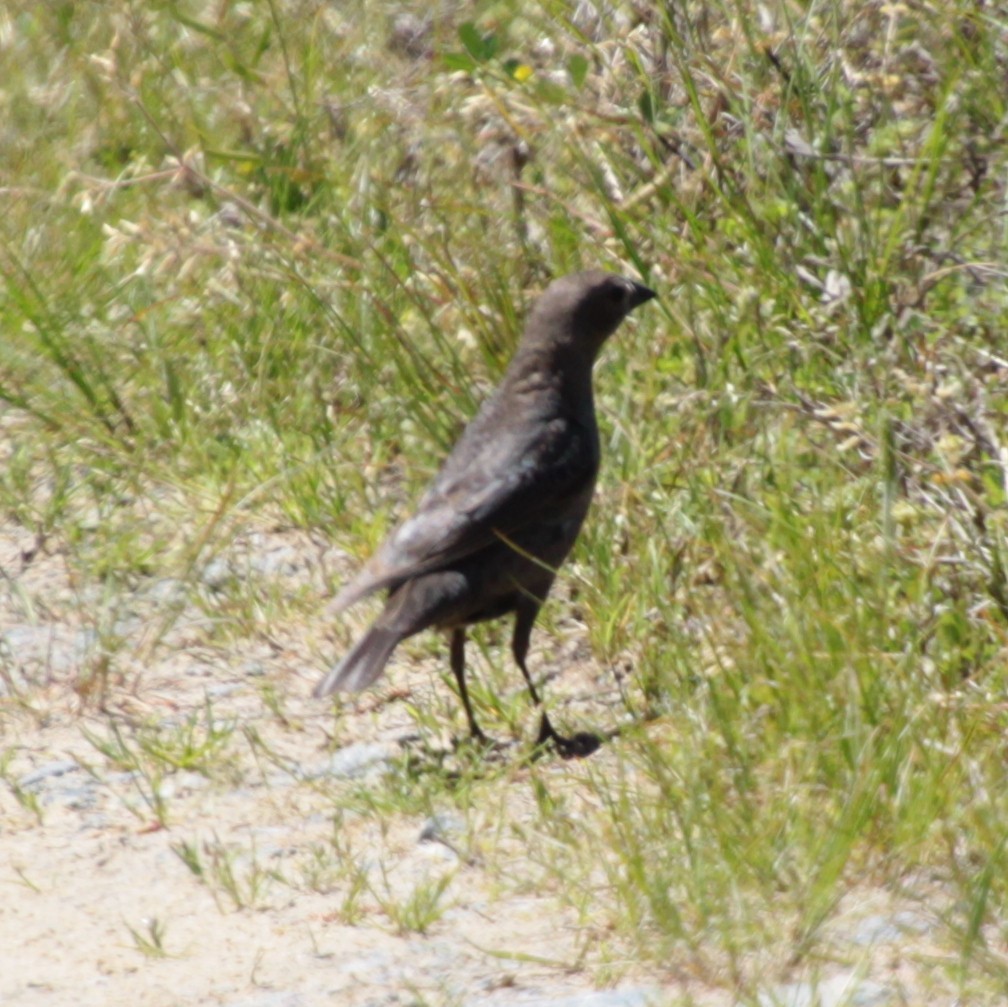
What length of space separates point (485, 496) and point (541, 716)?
0.64 m

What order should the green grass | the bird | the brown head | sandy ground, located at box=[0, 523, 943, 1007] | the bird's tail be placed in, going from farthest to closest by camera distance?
the brown head
the bird
the bird's tail
the green grass
sandy ground, located at box=[0, 523, 943, 1007]

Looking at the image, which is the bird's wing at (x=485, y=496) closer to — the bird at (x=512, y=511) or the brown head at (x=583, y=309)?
the bird at (x=512, y=511)

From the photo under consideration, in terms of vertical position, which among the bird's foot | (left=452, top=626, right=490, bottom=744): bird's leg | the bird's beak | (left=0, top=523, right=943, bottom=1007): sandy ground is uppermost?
the bird's beak

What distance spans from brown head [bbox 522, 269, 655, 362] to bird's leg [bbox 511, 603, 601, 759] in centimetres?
86

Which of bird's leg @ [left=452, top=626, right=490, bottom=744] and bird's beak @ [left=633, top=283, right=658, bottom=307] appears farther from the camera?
bird's beak @ [left=633, top=283, right=658, bottom=307]

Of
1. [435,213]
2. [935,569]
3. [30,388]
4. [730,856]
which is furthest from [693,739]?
[30,388]

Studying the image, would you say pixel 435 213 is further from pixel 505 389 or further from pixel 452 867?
pixel 452 867

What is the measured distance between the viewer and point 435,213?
6.39 meters

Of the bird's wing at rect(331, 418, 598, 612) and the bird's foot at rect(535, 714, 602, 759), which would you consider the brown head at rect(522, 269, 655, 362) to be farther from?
the bird's foot at rect(535, 714, 602, 759)

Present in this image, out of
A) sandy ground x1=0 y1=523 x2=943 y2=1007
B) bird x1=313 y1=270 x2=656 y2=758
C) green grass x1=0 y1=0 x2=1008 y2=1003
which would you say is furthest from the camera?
bird x1=313 y1=270 x2=656 y2=758

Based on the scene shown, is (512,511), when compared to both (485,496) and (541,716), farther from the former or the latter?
(541,716)

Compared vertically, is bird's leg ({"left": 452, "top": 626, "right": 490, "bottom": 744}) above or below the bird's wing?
below

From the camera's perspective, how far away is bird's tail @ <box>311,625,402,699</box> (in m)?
4.78

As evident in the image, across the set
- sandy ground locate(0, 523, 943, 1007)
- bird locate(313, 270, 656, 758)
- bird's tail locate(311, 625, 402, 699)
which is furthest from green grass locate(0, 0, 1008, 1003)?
bird's tail locate(311, 625, 402, 699)
